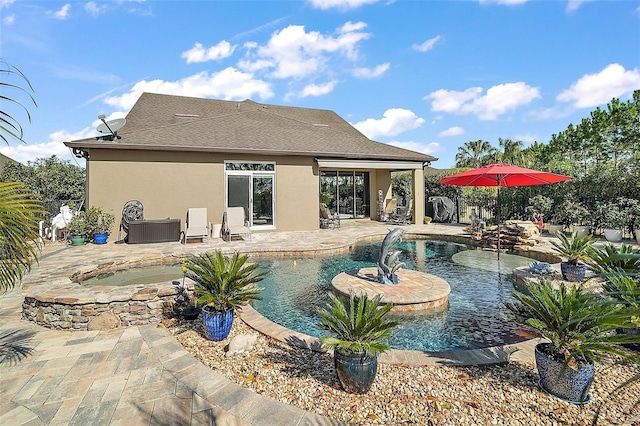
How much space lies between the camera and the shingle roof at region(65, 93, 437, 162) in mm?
11875

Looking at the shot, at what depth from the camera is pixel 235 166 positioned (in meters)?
13.2

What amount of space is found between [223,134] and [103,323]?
10442 millimetres

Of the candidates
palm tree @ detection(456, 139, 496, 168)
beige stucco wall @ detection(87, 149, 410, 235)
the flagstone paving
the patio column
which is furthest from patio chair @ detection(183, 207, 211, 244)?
palm tree @ detection(456, 139, 496, 168)

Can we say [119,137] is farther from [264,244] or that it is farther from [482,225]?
[482,225]

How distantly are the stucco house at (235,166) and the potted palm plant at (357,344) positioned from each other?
10.6 meters

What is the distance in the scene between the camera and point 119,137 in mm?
11633

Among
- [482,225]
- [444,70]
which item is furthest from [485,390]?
[444,70]

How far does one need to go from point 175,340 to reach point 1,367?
1.73 metres

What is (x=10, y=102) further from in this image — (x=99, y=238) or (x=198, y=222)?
(x=99, y=238)

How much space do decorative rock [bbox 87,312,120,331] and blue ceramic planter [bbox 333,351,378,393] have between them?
12.0 feet

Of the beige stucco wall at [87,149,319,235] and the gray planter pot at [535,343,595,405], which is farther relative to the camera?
the beige stucco wall at [87,149,319,235]

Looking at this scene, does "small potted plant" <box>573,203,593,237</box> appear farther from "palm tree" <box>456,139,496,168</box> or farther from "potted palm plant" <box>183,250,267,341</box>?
"palm tree" <box>456,139,496,168</box>

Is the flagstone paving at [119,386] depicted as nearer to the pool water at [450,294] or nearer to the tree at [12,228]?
the tree at [12,228]

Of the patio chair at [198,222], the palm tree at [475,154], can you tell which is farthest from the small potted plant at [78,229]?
the palm tree at [475,154]
